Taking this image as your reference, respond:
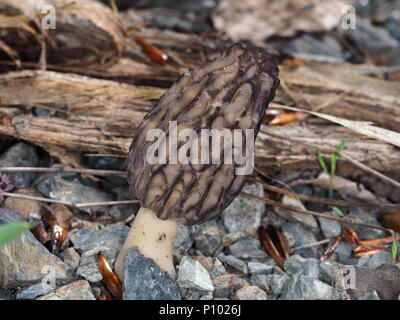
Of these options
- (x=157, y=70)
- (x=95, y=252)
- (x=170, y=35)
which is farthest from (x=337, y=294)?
(x=170, y=35)

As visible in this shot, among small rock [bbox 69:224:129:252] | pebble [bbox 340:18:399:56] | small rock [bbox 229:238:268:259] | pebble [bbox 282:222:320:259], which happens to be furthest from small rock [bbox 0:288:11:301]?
pebble [bbox 340:18:399:56]

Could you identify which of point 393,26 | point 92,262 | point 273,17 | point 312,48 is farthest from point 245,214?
point 393,26

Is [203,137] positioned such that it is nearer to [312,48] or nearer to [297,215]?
[297,215]

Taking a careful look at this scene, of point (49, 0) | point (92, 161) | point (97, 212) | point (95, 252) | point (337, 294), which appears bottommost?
point (337, 294)

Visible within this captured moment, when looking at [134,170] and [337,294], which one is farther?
[337,294]

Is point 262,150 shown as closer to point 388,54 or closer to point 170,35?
point 170,35

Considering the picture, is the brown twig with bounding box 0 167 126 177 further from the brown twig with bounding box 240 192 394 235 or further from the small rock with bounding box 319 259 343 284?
the small rock with bounding box 319 259 343 284
